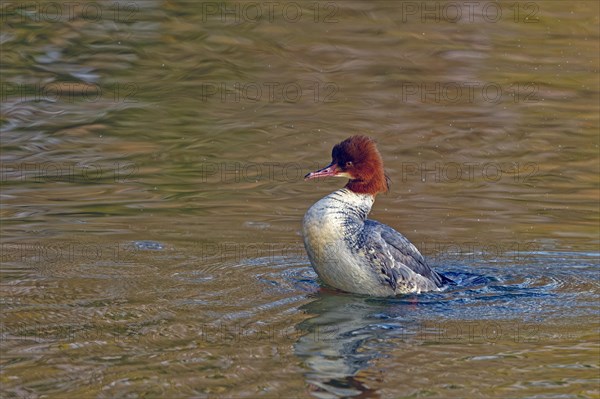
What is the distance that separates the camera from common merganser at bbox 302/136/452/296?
762 cm

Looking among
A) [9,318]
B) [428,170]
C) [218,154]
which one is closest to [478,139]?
[428,170]

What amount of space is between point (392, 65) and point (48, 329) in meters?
8.72

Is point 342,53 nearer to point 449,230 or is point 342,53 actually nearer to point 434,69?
point 434,69

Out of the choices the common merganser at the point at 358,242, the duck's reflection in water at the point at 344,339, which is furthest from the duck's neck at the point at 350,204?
the duck's reflection in water at the point at 344,339

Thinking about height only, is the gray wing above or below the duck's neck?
below

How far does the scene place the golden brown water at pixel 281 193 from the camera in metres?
6.20

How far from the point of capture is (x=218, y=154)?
468 inches

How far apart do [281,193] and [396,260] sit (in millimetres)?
3237

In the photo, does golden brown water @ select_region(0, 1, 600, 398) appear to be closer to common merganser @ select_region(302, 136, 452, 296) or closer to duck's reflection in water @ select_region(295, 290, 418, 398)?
duck's reflection in water @ select_region(295, 290, 418, 398)

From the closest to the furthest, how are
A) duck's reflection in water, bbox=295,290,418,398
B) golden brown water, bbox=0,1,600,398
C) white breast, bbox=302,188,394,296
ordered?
duck's reflection in water, bbox=295,290,418,398, golden brown water, bbox=0,1,600,398, white breast, bbox=302,188,394,296

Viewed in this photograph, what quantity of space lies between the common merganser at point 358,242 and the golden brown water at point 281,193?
212 millimetres

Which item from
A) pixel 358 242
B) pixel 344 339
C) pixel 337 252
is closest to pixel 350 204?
pixel 358 242

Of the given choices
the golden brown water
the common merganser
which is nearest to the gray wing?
the common merganser

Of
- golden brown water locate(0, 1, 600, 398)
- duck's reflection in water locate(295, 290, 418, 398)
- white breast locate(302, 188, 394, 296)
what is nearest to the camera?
duck's reflection in water locate(295, 290, 418, 398)
